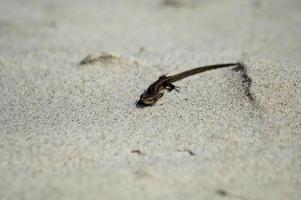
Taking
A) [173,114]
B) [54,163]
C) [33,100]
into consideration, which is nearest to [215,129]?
[173,114]

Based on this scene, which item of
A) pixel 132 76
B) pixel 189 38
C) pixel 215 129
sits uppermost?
pixel 189 38

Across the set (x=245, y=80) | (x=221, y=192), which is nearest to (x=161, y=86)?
(x=245, y=80)

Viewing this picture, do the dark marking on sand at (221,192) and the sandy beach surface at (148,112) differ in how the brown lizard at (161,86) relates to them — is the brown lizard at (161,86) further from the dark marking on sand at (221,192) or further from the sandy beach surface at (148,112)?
the dark marking on sand at (221,192)

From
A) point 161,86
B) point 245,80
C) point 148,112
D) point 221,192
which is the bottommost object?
point 221,192

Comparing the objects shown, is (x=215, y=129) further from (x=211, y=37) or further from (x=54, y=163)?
(x=211, y=37)

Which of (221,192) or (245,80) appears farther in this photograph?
(245,80)

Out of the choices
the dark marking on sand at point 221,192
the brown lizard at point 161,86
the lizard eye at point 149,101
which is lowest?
the dark marking on sand at point 221,192

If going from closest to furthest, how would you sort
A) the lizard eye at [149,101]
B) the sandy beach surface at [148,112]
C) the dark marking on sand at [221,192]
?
1. the dark marking on sand at [221,192]
2. the sandy beach surface at [148,112]
3. the lizard eye at [149,101]

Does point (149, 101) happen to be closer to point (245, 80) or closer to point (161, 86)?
point (161, 86)

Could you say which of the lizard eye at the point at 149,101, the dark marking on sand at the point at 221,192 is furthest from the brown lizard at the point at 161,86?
the dark marking on sand at the point at 221,192
